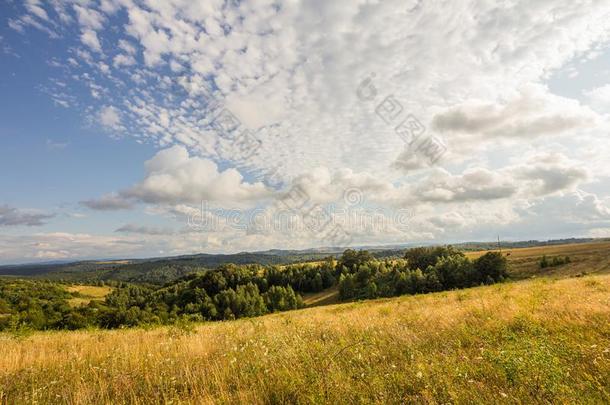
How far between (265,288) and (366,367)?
12191cm

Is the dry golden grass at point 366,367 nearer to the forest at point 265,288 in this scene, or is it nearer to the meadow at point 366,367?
the meadow at point 366,367

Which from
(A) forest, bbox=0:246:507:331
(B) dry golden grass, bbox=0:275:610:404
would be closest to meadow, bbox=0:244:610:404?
(B) dry golden grass, bbox=0:275:610:404

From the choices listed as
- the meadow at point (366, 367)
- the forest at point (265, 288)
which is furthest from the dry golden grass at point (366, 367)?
the forest at point (265, 288)

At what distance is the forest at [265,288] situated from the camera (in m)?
71.7

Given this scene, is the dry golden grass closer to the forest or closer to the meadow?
the meadow

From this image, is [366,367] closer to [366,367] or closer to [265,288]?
[366,367]

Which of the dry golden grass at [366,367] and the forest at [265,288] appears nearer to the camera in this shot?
the dry golden grass at [366,367]

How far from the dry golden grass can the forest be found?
39099 mm

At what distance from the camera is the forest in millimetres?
71688

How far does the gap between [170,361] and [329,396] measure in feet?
14.8

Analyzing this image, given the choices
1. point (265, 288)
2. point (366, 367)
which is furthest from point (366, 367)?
point (265, 288)

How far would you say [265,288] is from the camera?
123m

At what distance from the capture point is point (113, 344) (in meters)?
10.3

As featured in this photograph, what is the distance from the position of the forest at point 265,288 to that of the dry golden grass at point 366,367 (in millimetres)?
39099
